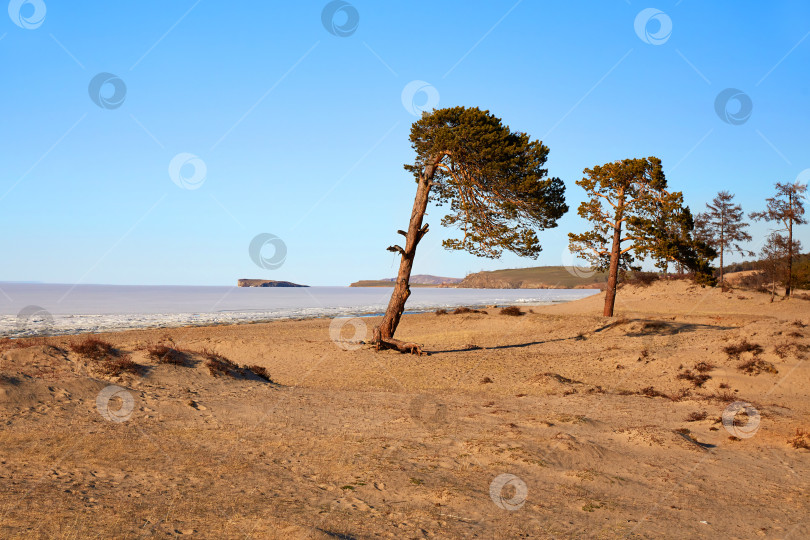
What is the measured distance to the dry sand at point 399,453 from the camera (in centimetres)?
543

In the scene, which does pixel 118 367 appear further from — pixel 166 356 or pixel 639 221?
pixel 639 221

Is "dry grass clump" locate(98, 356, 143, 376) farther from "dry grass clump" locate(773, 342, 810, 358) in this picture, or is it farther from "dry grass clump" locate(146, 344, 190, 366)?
"dry grass clump" locate(773, 342, 810, 358)

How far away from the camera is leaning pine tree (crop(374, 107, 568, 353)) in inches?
728

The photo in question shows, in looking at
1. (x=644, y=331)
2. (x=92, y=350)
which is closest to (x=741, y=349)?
(x=644, y=331)

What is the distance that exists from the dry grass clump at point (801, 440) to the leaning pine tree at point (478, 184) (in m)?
11.5

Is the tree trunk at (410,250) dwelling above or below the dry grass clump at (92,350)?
above

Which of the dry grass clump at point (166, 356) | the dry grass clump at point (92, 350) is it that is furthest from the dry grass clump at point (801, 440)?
the dry grass clump at point (92, 350)

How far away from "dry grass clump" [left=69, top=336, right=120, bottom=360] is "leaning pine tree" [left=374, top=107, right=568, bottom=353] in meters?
10.8

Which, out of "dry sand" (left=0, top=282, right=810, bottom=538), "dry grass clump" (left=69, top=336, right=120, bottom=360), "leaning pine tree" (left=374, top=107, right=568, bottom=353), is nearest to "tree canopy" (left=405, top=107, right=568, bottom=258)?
"leaning pine tree" (left=374, top=107, right=568, bottom=353)

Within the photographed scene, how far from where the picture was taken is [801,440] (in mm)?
8898

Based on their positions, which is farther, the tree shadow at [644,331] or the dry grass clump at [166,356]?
the tree shadow at [644,331]

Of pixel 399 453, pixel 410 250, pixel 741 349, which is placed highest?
pixel 410 250

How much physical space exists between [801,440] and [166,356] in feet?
45.0

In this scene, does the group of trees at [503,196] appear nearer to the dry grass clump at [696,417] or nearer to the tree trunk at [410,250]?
the tree trunk at [410,250]
